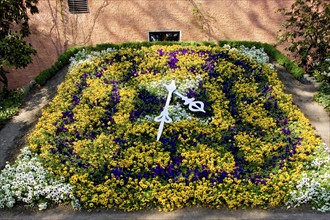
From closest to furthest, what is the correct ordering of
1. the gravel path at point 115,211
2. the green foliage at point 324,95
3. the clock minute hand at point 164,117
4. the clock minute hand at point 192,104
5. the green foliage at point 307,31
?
the gravel path at point 115,211 < the clock minute hand at point 164,117 < the clock minute hand at point 192,104 < the green foliage at point 324,95 < the green foliage at point 307,31

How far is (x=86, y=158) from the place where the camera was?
18.8 ft

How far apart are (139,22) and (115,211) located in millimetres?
6500

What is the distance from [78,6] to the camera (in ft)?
32.6

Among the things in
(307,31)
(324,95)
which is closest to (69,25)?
(307,31)

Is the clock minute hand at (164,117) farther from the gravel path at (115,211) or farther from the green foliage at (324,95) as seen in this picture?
the green foliage at (324,95)

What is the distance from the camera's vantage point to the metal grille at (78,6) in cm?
989

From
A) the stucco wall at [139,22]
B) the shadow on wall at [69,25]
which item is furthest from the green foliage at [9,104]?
the shadow on wall at [69,25]

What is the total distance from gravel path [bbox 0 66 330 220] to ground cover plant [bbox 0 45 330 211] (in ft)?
0.48

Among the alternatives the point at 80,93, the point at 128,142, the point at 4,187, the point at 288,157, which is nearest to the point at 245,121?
the point at 288,157

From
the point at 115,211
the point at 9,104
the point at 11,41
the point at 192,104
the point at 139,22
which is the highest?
the point at 139,22

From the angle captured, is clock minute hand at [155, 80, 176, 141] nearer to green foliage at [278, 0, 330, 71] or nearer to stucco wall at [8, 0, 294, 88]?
stucco wall at [8, 0, 294, 88]

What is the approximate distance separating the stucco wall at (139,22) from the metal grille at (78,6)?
0.14m

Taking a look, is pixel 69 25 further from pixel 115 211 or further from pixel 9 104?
pixel 115 211

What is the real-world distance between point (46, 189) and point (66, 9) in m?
6.47
